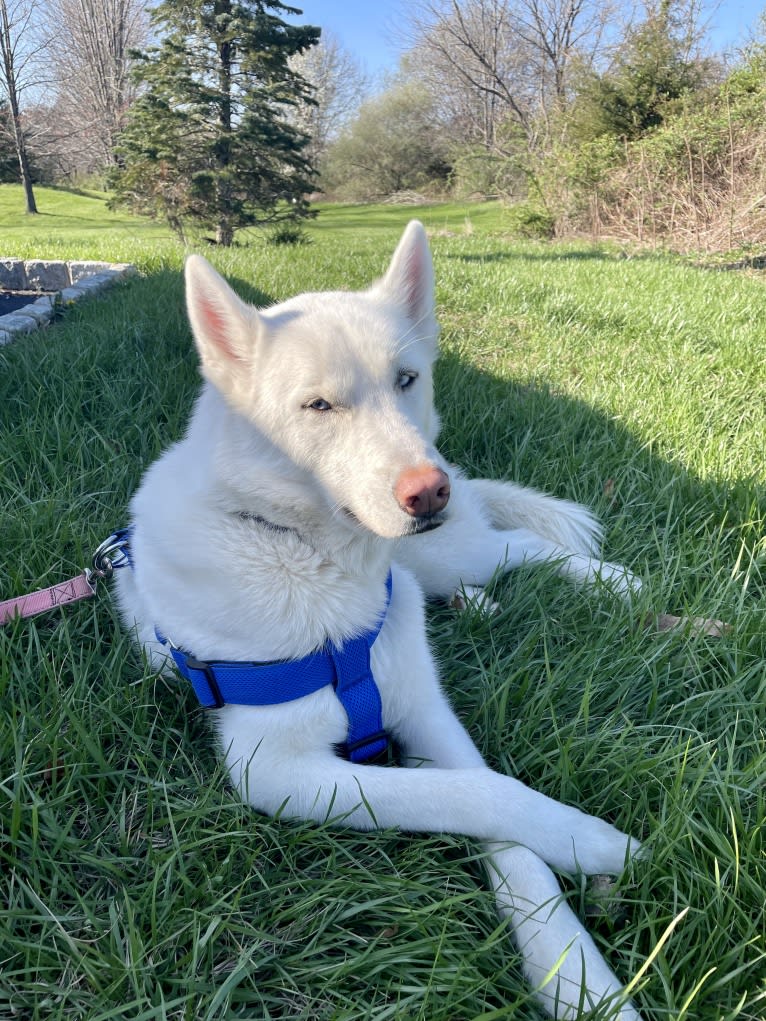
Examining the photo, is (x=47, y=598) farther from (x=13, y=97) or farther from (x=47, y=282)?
(x=13, y=97)

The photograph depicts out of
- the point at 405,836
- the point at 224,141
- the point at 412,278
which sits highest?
the point at 224,141

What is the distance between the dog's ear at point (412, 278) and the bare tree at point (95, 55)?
30.7m

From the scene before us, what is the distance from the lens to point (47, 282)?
27.8 feet

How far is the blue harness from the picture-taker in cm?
145

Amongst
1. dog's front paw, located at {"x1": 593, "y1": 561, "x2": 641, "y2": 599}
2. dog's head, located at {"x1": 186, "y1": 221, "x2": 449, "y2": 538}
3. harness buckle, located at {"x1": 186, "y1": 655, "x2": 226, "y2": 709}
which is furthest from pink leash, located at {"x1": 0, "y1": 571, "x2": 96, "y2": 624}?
dog's front paw, located at {"x1": 593, "y1": 561, "x2": 641, "y2": 599}

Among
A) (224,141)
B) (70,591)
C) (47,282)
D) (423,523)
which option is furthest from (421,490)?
(224,141)

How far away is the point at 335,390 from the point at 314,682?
0.67 meters

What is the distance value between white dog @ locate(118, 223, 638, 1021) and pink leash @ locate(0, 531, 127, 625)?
0.67 feet

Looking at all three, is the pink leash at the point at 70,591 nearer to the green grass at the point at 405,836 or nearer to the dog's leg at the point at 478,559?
the green grass at the point at 405,836

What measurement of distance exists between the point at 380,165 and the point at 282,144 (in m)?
27.8

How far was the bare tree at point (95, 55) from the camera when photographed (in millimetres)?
27312

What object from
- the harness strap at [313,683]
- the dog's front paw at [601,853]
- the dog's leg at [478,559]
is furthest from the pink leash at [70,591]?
the dog's front paw at [601,853]

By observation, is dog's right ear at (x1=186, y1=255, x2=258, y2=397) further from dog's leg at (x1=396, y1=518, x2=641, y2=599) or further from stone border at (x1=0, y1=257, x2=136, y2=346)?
stone border at (x1=0, y1=257, x2=136, y2=346)

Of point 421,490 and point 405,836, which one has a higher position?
point 421,490
